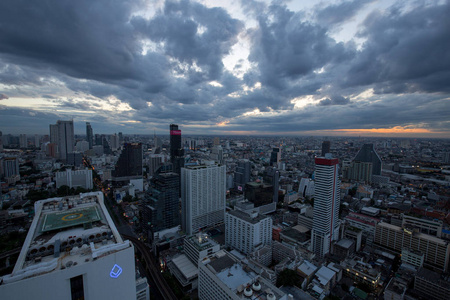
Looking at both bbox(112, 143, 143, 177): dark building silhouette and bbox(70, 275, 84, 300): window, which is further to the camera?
bbox(112, 143, 143, 177): dark building silhouette

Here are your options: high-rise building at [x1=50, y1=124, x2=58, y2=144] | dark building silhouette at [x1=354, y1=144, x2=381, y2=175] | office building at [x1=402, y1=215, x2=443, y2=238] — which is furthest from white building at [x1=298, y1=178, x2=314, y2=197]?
high-rise building at [x1=50, y1=124, x2=58, y2=144]

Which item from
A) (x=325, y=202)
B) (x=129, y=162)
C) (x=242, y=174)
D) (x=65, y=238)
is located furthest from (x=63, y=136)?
(x=325, y=202)

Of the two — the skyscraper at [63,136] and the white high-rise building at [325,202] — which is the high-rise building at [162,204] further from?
the skyscraper at [63,136]

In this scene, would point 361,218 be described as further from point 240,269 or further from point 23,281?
point 23,281

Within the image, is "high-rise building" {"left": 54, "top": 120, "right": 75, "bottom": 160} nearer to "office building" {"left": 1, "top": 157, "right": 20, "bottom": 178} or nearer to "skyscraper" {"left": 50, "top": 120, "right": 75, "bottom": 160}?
"skyscraper" {"left": 50, "top": 120, "right": 75, "bottom": 160}

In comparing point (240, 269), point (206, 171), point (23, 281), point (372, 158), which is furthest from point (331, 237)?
point (372, 158)

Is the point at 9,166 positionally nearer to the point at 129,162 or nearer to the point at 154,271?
the point at 129,162
